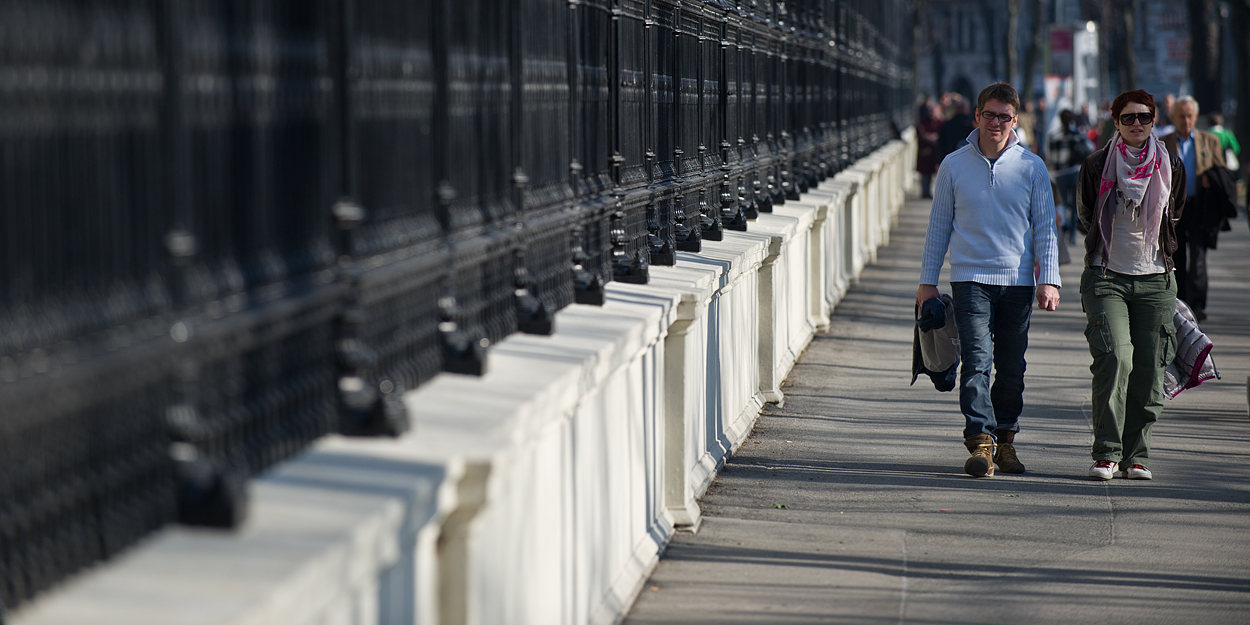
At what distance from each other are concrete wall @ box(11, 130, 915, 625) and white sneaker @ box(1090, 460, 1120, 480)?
1779 millimetres

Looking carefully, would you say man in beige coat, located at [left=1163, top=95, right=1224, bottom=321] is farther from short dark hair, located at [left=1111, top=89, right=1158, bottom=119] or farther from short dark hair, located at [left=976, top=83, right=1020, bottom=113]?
short dark hair, located at [left=976, top=83, right=1020, bottom=113]

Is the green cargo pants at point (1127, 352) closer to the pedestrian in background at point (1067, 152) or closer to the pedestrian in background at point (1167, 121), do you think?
the pedestrian in background at point (1167, 121)

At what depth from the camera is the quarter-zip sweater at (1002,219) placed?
26.1ft

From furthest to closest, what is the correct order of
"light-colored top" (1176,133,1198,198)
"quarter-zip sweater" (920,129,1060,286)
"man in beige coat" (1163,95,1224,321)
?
"light-colored top" (1176,133,1198,198)
"man in beige coat" (1163,95,1224,321)
"quarter-zip sweater" (920,129,1060,286)

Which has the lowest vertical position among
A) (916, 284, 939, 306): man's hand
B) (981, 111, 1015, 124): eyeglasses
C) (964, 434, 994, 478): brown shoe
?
(964, 434, 994, 478): brown shoe

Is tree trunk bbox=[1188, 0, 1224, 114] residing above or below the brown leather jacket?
above

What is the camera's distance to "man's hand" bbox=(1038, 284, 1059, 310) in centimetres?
786

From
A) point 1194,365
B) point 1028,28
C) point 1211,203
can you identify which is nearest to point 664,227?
point 1194,365

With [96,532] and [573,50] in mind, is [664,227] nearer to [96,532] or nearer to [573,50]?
[573,50]

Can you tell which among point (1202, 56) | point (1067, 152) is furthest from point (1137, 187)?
point (1202, 56)

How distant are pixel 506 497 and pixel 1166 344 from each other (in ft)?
16.4

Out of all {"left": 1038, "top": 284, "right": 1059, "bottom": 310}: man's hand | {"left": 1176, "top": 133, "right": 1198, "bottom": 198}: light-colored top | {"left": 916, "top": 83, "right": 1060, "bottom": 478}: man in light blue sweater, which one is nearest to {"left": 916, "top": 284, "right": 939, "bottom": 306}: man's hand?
{"left": 916, "top": 83, "right": 1060, "bottom": 478}: man in light blue sweater

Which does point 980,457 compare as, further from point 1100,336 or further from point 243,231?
point 243,231

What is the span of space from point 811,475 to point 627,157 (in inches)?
72.7
